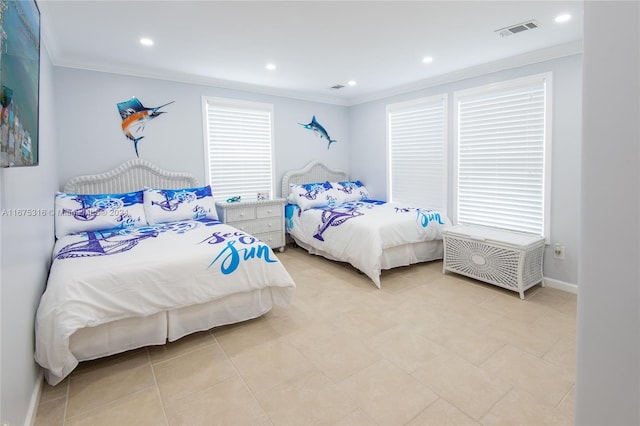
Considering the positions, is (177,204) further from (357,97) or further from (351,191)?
(357,97)

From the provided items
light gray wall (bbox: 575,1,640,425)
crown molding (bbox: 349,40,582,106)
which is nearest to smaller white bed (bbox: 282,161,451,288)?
crown molding (bbox: 349,40,582,106)

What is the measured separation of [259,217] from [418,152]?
2304 mm

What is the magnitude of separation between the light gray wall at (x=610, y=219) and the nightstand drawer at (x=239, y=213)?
3.99 meters

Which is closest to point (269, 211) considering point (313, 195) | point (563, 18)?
point (313, 195)

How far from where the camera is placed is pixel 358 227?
3686 millimetres

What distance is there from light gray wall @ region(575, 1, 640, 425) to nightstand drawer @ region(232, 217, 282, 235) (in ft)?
13.2

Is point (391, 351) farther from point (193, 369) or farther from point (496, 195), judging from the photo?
point (496, 195)

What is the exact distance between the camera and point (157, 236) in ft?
9.53

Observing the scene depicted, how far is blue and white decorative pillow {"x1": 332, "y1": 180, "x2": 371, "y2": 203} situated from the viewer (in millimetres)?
5059

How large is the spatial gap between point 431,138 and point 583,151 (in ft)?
13.5

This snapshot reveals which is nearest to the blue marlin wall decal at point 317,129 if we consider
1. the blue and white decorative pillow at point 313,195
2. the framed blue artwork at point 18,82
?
the blue and white decorative pillow at point 313,195

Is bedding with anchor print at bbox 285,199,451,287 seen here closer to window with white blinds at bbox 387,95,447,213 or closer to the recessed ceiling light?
window with white blinds at bbox 387,95,447,213

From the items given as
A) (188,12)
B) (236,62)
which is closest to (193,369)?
(188,12)

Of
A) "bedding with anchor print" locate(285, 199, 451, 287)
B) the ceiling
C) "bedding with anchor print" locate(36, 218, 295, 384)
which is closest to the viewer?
"bedding with anchor print" locate(36, 218, 295, 384)
